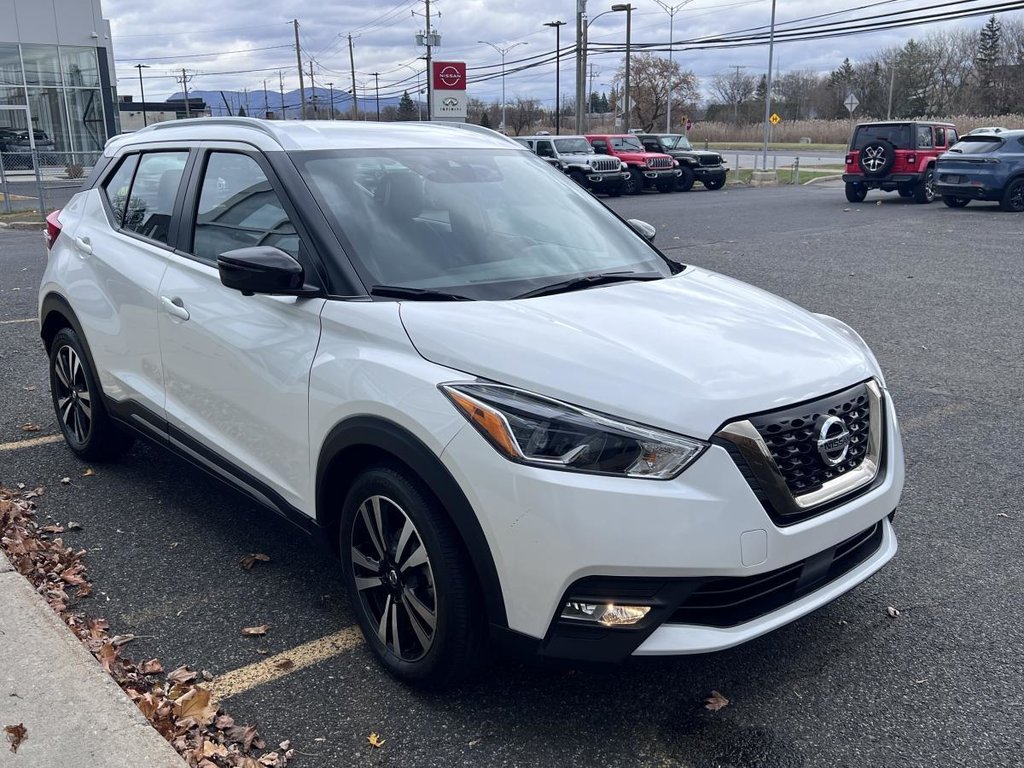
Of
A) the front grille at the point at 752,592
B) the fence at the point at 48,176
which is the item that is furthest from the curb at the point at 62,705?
the fence at the point at 48,176

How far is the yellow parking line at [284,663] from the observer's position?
10.2 feet

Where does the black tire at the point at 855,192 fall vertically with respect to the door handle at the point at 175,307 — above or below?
below

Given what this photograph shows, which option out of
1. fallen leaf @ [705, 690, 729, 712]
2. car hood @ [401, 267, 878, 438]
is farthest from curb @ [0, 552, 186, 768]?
fallen leaf @ [705, 690, 729, 712]

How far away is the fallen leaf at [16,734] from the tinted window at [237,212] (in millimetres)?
1716

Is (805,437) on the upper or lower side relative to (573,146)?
lower

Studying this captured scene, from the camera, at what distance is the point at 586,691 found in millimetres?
3084

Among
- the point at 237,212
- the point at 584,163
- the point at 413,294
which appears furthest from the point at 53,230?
the point at 584,163

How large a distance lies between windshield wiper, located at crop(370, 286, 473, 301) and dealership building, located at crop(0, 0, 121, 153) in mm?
35238

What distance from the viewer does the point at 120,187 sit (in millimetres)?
4820

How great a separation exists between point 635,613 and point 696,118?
3920 inches

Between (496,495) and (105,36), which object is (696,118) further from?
(496,495)

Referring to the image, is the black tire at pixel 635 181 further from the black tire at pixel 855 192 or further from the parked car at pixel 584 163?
the black tire at pixel 855 192

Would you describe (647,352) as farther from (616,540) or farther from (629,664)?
(629,664)

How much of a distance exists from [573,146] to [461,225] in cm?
2551
